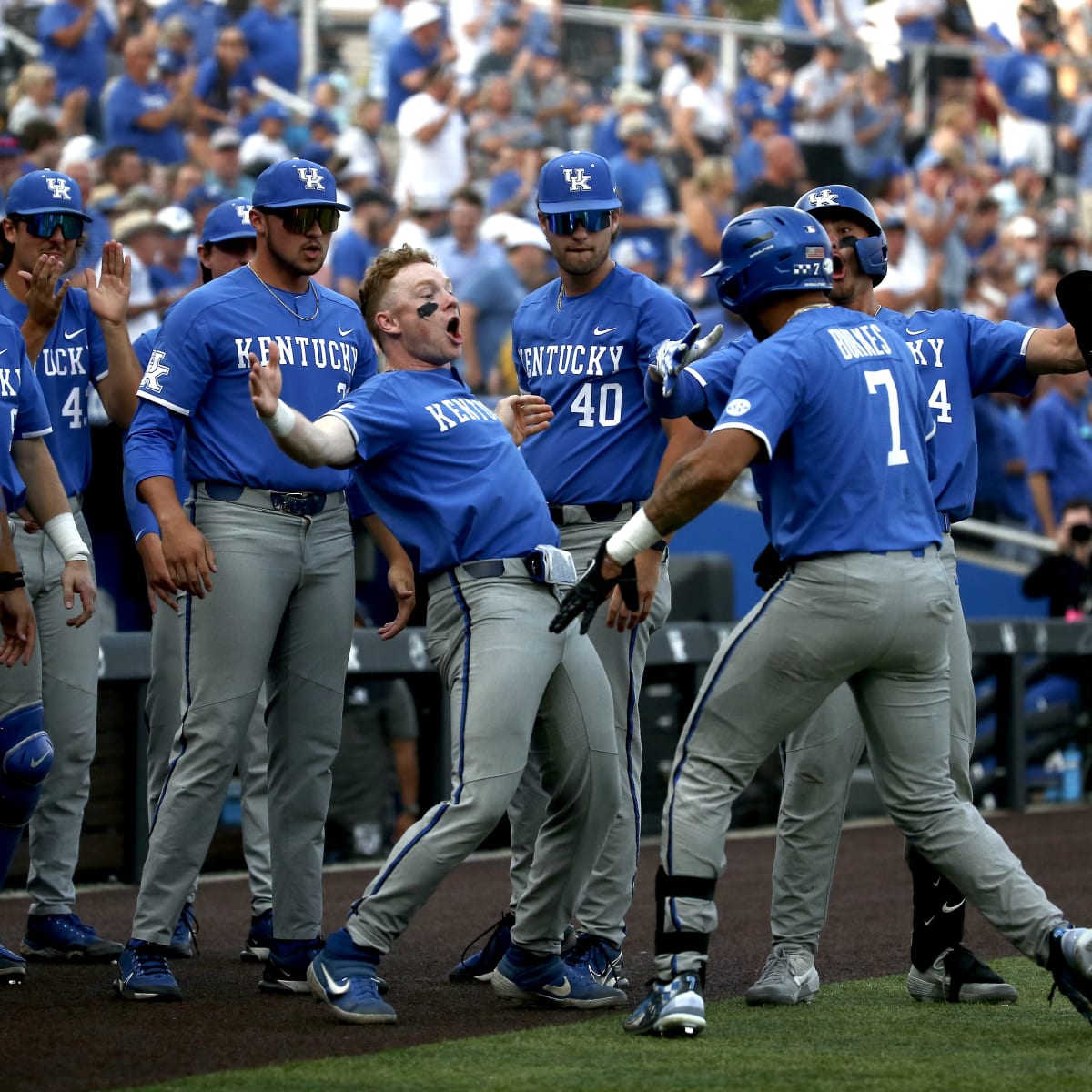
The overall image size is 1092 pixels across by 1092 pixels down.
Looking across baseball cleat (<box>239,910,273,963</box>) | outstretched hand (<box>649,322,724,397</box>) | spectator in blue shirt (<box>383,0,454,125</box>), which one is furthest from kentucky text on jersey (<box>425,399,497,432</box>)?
spectator in blue shirt (<box>383,0,454,125</box>)

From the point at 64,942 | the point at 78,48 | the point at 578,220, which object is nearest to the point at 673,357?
the point at 578,220

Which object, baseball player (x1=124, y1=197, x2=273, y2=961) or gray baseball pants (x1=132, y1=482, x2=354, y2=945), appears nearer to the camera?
gray baseball pants (x1=132, y1=482, x2=354, y2=945)

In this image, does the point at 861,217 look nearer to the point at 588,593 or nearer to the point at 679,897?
the point at 588,593

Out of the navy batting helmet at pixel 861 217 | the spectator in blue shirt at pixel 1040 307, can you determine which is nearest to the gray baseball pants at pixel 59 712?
the navy batting helmet at pixel 861 217

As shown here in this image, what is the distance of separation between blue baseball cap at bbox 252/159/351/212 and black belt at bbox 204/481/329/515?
0.83 meters

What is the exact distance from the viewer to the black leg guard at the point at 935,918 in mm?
5719

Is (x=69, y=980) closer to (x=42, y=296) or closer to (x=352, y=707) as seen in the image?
(x=42, y=296)

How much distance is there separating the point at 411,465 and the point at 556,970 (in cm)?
149

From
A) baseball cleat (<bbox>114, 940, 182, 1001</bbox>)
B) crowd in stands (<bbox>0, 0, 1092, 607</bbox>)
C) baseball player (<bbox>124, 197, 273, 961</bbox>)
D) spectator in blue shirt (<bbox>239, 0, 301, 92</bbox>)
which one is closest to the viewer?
baseball cleat (<bbox>114, 940, 182, 1001</bbox>)

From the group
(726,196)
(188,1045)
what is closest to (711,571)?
(726,196)

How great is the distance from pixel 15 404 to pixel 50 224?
89 cm

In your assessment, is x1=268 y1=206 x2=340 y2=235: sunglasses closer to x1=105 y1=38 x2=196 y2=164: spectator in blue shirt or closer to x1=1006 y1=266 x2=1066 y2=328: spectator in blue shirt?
x1=105 y1=38 x2=196 y2=164: spectator in blue shirt

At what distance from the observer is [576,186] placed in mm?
6043

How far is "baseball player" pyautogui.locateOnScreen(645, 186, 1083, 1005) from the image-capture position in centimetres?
564
